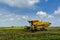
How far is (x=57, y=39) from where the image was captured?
30453mm

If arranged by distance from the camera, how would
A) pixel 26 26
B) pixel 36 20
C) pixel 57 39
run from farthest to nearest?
pixel 36 20, pixel 26 26, pixel 57 39

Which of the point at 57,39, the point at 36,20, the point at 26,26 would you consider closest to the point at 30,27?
the point at 26,26

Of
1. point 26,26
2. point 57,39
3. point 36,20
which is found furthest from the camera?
point 36,20

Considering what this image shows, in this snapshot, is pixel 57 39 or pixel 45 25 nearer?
pixel 57 39

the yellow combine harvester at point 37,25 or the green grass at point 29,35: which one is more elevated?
the yellow combine harvester at point 37,25

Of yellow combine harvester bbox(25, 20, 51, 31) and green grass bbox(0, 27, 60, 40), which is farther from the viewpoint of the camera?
Result: yellow combine harvester bbox(25, 20, 51, 31)

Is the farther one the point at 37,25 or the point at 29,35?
the point at 37,25

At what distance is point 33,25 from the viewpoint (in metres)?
60.3

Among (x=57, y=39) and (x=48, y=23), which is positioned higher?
(x=48, y=23)

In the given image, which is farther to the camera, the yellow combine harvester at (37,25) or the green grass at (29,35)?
the yellow combine harvester at (37,25)

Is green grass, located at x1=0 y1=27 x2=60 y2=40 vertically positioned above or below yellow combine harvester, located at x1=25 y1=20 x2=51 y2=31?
below

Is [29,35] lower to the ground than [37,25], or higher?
lower

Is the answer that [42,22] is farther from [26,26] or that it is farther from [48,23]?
[26,26]

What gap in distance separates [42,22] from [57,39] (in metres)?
31.7
